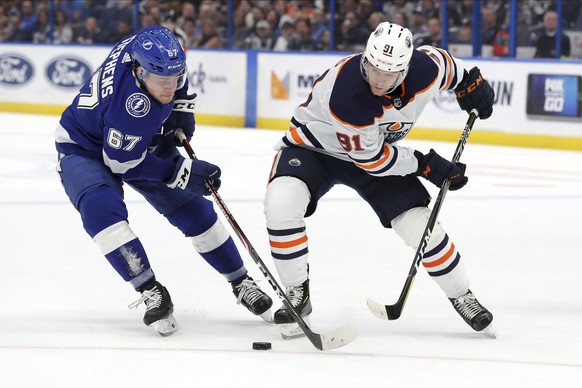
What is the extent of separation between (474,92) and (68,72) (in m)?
9.91

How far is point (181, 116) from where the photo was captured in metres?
4.13

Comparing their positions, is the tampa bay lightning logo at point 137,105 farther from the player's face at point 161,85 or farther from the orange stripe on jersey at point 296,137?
the orange stripe on jersey at point 296,137

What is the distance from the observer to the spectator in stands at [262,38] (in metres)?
12.2

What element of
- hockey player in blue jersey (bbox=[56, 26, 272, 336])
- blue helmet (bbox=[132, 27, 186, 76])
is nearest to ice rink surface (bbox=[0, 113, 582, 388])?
hockey player in blue jersey (bbox=[56, 26, 272, 336])

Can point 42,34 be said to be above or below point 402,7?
below

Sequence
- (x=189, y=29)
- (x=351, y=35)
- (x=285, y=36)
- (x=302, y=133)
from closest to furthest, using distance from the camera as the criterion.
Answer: (x=302, y=133) < (x=351, y=35) < (x=285, y=36) < (x=189, y=29)

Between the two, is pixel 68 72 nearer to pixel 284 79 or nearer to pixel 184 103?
pixel 284 79

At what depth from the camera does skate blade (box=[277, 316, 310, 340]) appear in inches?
150

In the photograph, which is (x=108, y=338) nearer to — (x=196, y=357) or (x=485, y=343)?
(x=196, y=357)

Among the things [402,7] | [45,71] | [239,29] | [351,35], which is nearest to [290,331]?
[402,7]

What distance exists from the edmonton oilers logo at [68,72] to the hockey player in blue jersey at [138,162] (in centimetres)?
954

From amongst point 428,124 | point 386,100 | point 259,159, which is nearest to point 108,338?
point 386,100

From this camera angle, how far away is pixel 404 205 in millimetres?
3883

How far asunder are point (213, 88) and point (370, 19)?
6.65ft
